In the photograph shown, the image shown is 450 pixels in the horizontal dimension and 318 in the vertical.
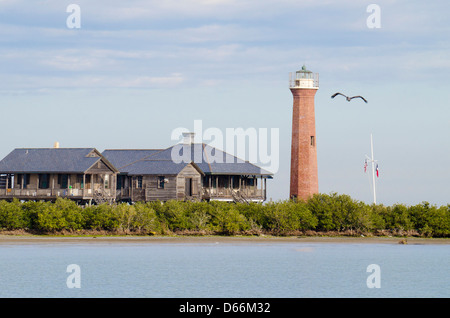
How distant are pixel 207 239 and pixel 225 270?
10302mm

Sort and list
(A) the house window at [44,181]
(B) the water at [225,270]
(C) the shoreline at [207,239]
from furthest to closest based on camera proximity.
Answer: (A) the house window at [44,181], (C) the shoreline at [207,239], (B) the water at [225,270]

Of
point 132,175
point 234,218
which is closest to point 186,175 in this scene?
point 132,175

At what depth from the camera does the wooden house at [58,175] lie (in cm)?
6581

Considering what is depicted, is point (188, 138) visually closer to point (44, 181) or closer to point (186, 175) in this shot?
point (186, 175)

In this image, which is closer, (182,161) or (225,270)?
(225,270)

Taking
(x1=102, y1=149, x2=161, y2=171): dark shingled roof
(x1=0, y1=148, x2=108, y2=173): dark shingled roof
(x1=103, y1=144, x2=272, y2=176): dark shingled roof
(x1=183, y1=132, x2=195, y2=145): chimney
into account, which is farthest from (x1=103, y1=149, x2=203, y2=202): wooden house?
(x1=0, y1=148, x2=108, y2=173): dark shingled roof

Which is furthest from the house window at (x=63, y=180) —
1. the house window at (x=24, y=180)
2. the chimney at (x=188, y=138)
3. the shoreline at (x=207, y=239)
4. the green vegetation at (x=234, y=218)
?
the shoreline at (x=207, y=239)

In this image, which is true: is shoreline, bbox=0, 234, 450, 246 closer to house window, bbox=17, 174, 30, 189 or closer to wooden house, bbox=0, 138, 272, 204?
wooden house, bbox=0, 138, 272, 204

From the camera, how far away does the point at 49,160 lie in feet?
220

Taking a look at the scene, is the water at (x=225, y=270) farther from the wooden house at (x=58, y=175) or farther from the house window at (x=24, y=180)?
the house window at (x=24, y=180)

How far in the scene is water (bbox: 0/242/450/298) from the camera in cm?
3912

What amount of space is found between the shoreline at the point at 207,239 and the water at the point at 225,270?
1.09ft

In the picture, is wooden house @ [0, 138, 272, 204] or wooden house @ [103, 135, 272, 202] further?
wooden house @ [103, 135, 272, 202]
